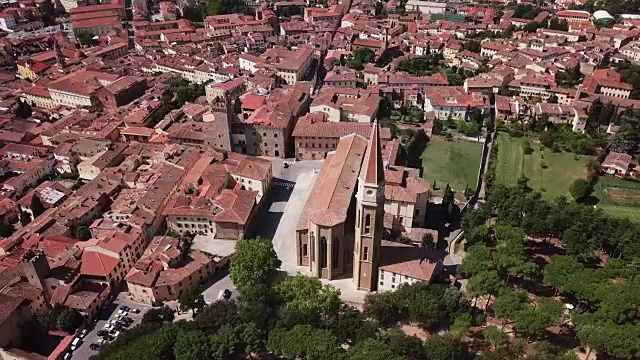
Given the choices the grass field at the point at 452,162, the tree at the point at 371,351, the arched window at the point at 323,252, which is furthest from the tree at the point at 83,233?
the grass field at the point at 452,162

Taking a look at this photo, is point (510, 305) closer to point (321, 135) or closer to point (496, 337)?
point (496, 337)

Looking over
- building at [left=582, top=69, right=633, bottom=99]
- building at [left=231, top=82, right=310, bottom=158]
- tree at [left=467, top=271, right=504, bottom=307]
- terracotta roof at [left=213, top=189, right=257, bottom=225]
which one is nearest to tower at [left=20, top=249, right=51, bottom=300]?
terracotta roof at [left=213, top=189, right=257, bottom=225]

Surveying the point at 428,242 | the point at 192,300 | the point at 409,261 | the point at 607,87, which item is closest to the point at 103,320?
the point at 192,300

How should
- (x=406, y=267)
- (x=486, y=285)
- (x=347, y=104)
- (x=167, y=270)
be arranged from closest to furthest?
(x=486, y=285), (x=406, y=267), (x=167, y=270), (x=347, y=104)

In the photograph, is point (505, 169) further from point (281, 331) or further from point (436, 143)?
point (281, 331)

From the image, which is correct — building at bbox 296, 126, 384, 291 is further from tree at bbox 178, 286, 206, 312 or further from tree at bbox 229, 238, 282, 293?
tree at bbox 178, 286, 206, 312

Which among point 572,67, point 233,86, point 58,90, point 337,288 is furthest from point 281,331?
point 572,67
